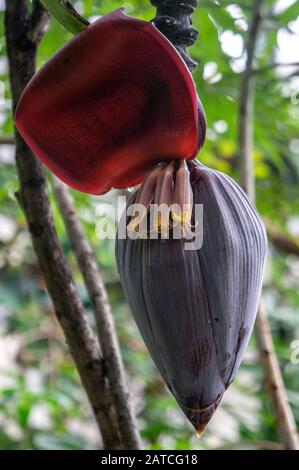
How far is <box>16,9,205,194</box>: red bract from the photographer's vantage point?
13.1 inches

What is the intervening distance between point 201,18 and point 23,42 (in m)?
0.29

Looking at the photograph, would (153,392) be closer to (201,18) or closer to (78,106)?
(201,18)

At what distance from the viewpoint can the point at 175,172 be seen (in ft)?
1.22

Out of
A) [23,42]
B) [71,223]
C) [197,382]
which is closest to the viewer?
[197,382]

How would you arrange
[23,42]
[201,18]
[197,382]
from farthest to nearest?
1. [201,18]
2. [23,42]
3. [197,382]

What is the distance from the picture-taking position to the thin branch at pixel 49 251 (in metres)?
0.45

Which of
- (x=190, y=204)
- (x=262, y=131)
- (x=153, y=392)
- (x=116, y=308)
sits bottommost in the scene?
(x=153, y=392)

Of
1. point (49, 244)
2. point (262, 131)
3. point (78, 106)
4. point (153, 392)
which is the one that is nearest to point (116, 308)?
point (153, 392)

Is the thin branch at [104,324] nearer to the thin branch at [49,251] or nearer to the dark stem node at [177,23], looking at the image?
the thin branch at [49,251]

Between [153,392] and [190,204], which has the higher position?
[190,204]

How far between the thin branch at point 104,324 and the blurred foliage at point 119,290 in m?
0.19

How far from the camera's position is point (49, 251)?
1.52 feet

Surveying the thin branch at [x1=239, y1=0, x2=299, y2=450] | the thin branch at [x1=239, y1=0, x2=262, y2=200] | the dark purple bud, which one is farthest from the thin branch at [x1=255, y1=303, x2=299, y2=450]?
the dark purple bud

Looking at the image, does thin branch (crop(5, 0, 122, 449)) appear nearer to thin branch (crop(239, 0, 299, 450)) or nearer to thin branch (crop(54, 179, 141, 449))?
thin branch (crop(54, 179, 141, 449))
